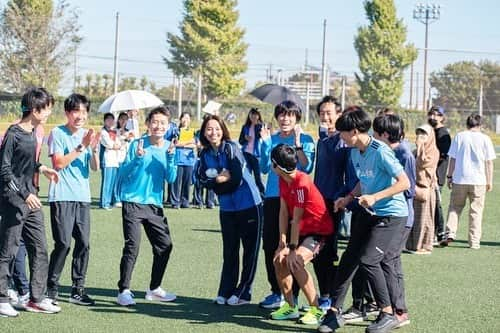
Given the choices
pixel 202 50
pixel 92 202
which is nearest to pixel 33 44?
pixel 202 50

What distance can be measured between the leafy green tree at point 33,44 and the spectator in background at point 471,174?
46090 millimetres

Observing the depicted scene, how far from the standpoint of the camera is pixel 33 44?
184 feet

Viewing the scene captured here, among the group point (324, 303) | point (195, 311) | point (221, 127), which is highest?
point (221, 127)

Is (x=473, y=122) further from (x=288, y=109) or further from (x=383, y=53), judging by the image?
(x=383, y=53)

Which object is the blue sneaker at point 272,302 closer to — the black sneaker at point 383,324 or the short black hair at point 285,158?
the black sneaker at point 383,324

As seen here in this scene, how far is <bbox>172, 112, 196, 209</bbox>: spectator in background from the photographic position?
1695 centimetres

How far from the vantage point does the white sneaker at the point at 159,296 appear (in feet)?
28.4

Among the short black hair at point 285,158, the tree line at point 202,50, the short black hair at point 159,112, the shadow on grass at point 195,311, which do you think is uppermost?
the tree line at point 202,50

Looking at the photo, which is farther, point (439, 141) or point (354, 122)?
point (439, 141)

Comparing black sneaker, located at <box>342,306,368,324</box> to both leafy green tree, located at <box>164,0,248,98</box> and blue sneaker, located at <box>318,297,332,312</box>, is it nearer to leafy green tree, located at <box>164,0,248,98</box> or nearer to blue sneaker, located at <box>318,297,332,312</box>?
blue sneaker, located at <box>318,297,332,312</box>

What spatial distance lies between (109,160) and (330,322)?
987 centimetres

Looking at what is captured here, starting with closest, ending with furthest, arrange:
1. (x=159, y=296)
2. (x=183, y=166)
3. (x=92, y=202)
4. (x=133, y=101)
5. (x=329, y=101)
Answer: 1. (x=329, y=101)
2. (x=159, y=296)
3. (x=133, y=101)
4. (x=183, y=166)
5. (x=92, y=202)

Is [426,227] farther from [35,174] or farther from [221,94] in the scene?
[221,94]

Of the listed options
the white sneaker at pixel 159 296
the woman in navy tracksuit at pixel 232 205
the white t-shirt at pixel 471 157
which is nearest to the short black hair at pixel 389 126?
the woman in navy tracksuit at pixel 232 205
